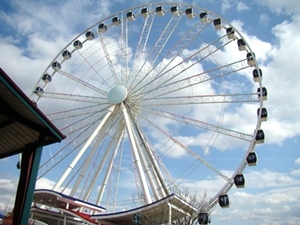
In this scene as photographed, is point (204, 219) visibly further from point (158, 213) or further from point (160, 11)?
point (160, 11)

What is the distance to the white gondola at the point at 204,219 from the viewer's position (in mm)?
19750

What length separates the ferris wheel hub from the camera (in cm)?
2545

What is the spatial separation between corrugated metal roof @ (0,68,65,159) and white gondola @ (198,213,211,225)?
12.4 metres

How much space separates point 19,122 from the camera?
9.04 m

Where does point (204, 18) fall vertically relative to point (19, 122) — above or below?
above

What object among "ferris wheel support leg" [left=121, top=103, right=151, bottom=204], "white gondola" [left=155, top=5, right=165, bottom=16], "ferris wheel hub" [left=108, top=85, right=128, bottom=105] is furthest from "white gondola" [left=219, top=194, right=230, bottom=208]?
"white gondola" [left=155, top=5, right=165, bottom=16]

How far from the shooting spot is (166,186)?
2269cm

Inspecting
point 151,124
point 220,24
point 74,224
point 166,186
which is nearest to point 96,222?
point 74,224

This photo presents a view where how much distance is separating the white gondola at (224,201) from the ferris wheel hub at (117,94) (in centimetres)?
1012

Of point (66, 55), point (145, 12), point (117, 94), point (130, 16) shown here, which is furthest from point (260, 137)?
point (66, 55)

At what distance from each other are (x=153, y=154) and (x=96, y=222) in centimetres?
612

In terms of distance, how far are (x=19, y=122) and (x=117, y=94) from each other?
16824 mm

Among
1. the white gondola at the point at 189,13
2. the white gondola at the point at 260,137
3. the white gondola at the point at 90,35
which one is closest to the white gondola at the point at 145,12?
the white gondola at the point at 189,13

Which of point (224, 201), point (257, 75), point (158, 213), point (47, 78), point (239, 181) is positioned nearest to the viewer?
point (224, 201)
